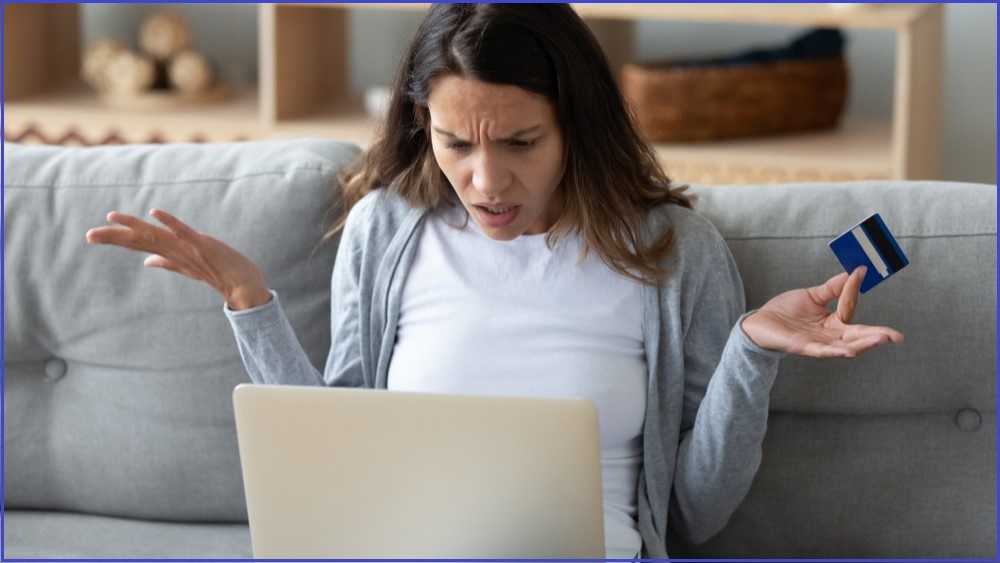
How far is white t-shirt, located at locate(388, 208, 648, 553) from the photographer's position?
1.44 m

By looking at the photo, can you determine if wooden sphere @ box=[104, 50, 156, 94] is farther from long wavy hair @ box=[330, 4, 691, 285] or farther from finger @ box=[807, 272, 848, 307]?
finger @ box=[807, 272, 848, 307]

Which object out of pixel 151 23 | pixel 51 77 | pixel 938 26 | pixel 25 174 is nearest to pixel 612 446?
pixel 25 174

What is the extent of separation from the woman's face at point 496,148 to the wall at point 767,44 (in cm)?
174

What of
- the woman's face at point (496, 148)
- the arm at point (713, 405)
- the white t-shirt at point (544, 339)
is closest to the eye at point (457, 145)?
the woman's face at point (496, 148)

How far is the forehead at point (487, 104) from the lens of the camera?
52.4 inches

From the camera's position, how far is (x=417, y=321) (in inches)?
59.7

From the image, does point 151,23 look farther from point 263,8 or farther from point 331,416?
point 331,416

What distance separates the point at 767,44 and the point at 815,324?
1928mm

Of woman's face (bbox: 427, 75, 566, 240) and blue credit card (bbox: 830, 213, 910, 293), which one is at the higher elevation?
woman's face (bbox: 427, 75, 566, 240)

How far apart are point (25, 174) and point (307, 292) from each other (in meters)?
0.40

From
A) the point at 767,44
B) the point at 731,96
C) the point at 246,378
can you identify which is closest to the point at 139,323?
the point at 246,378

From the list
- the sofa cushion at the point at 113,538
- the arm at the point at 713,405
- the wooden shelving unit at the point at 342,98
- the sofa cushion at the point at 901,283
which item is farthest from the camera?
the wooden shelving unit at the point at 342,98

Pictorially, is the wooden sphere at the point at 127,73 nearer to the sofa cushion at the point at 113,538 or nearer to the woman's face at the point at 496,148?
the sofa cushion at the point at 113,538

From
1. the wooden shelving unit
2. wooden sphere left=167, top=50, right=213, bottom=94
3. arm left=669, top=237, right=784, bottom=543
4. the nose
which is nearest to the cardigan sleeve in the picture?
arm left=669, top=237, right=784, bottom=543
